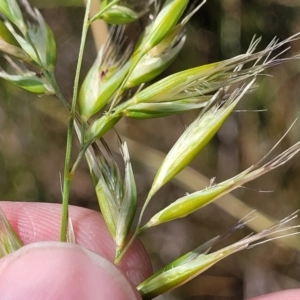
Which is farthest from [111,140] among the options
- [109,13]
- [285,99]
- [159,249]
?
[109,13]

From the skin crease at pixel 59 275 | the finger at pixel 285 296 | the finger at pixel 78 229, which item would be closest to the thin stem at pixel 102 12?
the skin crease at pixel 59 275

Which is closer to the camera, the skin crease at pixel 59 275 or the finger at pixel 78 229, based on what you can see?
the skin crease at pixel 59 275

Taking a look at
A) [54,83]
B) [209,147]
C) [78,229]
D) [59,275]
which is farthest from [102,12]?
[209,147]

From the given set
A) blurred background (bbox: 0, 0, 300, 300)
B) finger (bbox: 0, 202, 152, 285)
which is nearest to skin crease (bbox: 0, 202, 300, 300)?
finger (bbox: 0, 202, 152, 285)

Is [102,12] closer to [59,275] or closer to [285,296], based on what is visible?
[59,275]

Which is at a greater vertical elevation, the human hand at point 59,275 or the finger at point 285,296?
the human hand at point 59,275

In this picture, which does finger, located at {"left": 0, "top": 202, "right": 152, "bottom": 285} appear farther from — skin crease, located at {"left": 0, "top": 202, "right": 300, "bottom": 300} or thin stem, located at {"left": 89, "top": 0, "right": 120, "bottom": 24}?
thin stem, located at {"left": 89, "top": 0, "right": 120, "bottom": 24}

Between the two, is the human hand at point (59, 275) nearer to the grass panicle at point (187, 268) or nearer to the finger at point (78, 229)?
the grass panicle at point (187, 268)
